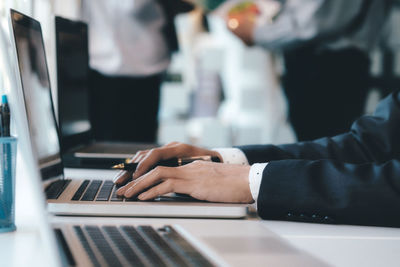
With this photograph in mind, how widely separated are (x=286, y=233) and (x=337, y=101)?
2.11 metres

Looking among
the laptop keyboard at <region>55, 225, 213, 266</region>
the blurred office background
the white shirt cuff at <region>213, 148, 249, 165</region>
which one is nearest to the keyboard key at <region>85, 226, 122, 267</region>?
the laptop keyboard at <region>55, 225, 213, 266</region>

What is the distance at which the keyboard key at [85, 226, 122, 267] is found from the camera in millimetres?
474

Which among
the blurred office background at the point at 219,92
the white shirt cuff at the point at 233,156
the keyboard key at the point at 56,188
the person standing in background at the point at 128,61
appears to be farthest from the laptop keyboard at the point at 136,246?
the blurred office background at the point at 219,92

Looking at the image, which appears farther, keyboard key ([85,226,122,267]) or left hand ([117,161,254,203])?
left hand ([117,161,254,203])

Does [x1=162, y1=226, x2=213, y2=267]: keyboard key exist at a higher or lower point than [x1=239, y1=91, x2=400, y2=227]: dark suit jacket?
higher

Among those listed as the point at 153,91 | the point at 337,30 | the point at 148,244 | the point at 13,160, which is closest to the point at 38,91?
the point at 13,160

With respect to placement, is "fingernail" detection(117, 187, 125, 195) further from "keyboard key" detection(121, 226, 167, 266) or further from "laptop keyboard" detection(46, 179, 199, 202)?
"keyboard key" detection(121, 226, 167, 266)

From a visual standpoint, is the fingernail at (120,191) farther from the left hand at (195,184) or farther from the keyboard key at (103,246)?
the keyboard key at (103,246)

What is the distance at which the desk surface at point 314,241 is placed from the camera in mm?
584

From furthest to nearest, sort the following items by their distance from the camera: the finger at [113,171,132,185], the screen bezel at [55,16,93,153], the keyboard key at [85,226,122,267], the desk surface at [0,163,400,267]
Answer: the screen bezel at [55,16,93,153] < the finger at [113,171,132,185] < the desk surface at [0,163,400,267] < the keyboard key at [85,226,122,267]

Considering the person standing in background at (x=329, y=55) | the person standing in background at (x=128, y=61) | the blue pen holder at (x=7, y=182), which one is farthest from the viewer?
the person standing in background at (x=329, y=55)

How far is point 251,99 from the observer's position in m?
4.29

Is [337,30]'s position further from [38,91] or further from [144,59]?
[38,91]

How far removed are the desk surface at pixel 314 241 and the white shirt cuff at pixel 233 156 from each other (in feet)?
1.32
